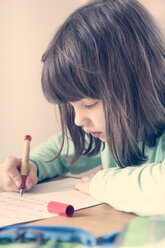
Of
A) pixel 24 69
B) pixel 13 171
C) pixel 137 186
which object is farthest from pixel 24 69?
pixel 137 186

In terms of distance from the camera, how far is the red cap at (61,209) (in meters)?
0.54

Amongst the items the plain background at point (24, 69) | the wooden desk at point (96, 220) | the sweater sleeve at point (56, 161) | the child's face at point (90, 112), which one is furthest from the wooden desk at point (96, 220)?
the plain background at point (24, 69)

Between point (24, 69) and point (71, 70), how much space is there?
2.33 feet

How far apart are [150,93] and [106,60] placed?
11cm

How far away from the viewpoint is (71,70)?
2.17ft

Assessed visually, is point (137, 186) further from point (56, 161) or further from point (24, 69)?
point (24, 69)

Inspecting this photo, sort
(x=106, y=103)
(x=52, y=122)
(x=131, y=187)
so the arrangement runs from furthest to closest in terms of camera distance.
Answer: (x=52, y=122) < (x=106, y=103) < (x=131, y=187)

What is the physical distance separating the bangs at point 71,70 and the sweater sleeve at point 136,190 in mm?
175

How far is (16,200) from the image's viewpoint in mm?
656

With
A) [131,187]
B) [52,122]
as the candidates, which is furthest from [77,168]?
[131,187]

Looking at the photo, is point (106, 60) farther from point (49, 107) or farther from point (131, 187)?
point (49, 107)

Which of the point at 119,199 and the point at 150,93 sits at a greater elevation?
the point at 150,93

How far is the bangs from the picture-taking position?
2.15 feet

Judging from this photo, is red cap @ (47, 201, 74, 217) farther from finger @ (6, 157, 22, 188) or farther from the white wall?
the white wall
